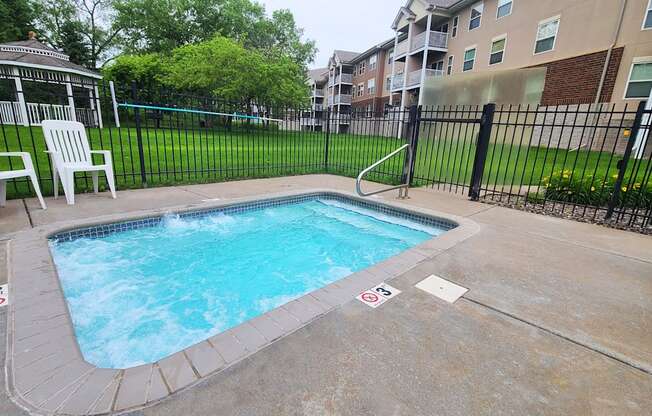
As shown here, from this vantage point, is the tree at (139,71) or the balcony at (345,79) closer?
the tree at (139,71)

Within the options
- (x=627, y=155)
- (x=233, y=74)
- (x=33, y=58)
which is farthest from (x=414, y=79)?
(x=33, y=58)

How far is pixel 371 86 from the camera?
29641mm

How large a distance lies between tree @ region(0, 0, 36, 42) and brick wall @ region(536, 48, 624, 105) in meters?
33.4

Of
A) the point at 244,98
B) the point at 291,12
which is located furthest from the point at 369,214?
the point at 291,12

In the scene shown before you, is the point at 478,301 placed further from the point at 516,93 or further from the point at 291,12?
the point at 291,12

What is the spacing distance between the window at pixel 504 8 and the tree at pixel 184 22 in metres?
16.9

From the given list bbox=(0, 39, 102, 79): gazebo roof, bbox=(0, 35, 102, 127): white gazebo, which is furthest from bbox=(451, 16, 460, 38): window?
bbox=(0, 39, 102, 79): gazebo roof

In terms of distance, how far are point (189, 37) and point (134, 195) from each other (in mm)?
29639

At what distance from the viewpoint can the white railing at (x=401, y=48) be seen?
2183cm

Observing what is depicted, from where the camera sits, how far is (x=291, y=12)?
31.5 m

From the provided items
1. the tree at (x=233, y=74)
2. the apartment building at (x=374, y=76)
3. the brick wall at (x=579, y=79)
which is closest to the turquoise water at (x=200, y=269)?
the brick wall at (x=579, y=79)

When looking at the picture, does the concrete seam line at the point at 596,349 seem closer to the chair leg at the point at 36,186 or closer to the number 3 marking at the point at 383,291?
the number 3 marking at the point at 383,291

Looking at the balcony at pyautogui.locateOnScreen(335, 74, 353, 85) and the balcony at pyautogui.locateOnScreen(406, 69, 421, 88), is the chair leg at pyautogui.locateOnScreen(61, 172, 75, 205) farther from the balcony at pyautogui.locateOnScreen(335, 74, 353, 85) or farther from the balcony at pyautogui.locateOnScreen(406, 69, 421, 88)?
the balcony at pyautogui.locateOnScreen(335, 74, 353, 85)

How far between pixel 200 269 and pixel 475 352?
3.03 metres
